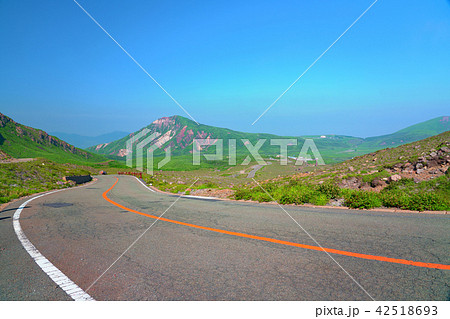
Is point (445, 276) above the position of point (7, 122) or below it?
below

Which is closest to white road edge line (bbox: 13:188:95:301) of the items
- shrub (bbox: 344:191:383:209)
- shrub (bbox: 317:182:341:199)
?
shrub (bbox: 344:191:383:209)

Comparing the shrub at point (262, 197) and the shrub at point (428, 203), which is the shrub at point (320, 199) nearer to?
the shrub at point (262, 197)

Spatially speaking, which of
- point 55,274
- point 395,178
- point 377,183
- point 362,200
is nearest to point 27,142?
point 377,183

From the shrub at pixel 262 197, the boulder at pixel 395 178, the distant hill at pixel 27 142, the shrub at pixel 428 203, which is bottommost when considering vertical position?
the shrub at pixel 262 197

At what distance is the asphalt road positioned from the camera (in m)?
3.11

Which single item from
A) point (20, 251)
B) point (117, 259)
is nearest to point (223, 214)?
point (117, 259)

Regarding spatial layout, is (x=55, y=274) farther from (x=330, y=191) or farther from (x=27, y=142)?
(x=27, y=142)

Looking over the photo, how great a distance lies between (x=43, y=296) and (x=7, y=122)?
241248 millimetres

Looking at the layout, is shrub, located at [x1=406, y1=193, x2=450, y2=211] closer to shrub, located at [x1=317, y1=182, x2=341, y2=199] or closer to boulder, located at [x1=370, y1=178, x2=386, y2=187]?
shrub, located at [x1=317, y1=182, x2=341, y2=199]

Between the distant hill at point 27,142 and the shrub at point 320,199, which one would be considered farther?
the distant hill at point 27,142

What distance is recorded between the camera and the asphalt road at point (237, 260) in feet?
10.2

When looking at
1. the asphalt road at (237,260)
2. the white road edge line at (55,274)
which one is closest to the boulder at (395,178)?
the asphalt road at (237,260)
